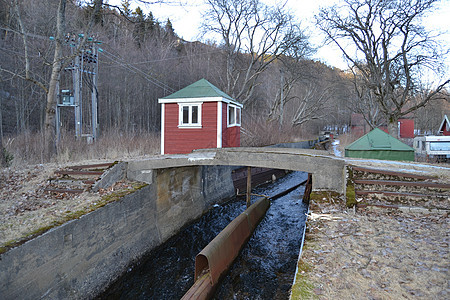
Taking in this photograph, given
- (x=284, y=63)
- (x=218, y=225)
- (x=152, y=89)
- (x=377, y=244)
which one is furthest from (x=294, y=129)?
(x=377, y=244)

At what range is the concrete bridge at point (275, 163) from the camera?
23.9 ft

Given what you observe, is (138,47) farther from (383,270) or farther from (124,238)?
(383,270)

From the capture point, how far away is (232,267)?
23.5 ft

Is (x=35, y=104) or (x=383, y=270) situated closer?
(x=383, y=270)

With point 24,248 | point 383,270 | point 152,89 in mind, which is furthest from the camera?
point 152,89

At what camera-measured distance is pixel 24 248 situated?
447 centimetres

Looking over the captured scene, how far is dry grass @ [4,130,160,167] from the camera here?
34.3 feet

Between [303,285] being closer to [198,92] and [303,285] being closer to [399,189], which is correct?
[399,189]

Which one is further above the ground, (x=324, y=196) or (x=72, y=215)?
(x=324, y=196)

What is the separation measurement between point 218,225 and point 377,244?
265 inches

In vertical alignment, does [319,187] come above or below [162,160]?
below

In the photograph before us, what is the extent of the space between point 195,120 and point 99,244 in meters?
7.32

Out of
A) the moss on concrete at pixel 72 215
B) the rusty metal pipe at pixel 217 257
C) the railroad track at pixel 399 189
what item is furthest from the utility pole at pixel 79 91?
the railroad track at pixel 399 189

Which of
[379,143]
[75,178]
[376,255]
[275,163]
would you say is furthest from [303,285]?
[379,143]
